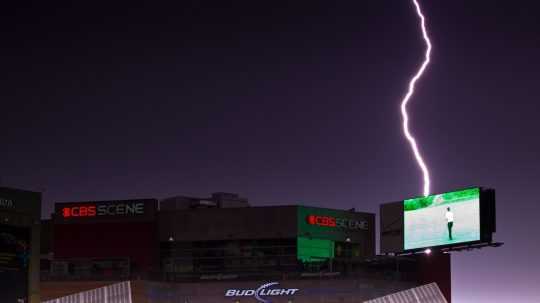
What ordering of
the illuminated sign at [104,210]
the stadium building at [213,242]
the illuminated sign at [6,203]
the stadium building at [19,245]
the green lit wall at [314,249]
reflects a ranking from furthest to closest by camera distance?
the illuminated sign at [104,210]
the green lit wall at [314,249]
the stadium building at [213,242]
the illuminated sign at [6,203]
the stadium building at [19,245]

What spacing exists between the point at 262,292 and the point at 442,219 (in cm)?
973

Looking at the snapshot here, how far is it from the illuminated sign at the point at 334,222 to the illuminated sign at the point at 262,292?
6.19 m

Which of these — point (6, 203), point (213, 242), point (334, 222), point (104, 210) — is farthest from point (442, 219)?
point (6, 203)

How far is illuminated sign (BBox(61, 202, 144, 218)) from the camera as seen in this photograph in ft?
210

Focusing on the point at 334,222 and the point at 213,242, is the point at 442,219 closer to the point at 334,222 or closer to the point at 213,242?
the point at 334,222

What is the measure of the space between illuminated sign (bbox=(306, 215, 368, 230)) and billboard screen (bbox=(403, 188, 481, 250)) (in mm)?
4519

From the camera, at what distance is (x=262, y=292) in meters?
58.9

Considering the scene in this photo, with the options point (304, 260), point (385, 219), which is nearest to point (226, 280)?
point (304, 260)

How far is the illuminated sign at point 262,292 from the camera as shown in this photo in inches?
2303

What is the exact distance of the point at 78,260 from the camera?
210ft

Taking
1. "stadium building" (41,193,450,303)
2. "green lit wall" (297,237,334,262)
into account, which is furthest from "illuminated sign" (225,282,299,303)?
"green lit wall" (297,237,334,262)

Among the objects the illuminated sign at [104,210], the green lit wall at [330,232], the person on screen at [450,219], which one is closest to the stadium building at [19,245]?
A: the illuminated sign at [104,210]

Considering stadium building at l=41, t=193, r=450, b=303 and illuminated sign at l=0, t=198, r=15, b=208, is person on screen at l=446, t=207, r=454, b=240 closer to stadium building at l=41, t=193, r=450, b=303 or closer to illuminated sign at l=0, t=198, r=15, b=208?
stadium building at l=41, t=193, r=450, b=303

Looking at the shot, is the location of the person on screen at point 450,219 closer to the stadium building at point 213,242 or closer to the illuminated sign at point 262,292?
the stadium building at point 213,242
